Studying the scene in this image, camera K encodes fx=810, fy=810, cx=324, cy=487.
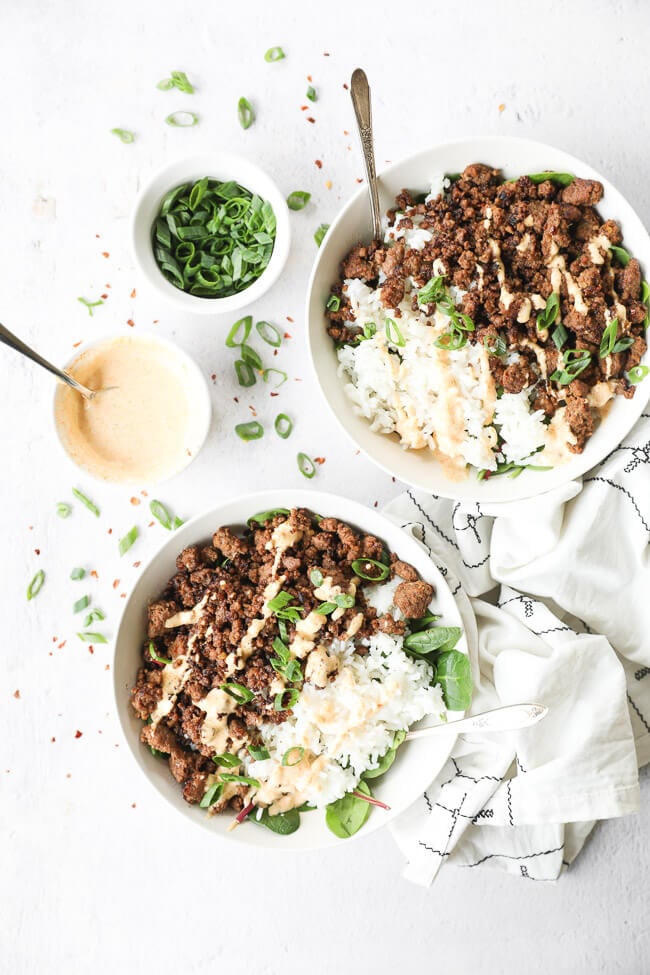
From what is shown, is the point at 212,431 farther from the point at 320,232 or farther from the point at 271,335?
the point at 320,232

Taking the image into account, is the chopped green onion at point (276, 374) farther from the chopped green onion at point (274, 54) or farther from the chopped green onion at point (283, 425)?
the chopped green onion at point (274, 54)

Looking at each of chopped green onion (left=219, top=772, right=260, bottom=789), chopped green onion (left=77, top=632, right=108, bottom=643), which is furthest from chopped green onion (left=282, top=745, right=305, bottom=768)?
chopped green onion (left=77, top=632, right=108, bottom=643)

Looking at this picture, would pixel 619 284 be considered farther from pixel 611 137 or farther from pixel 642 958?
pixel 642 958

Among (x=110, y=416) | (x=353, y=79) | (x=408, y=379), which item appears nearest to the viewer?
(x=353, y=79)

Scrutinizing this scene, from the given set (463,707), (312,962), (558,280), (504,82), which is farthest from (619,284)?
(312,962)

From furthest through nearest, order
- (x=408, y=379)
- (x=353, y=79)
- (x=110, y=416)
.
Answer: (x=110, y=416) < (x=408, y=379) < (x=353, y=79)

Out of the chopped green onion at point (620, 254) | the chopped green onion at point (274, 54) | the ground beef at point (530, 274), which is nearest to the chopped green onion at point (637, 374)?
the ground beef at point (530, 274)

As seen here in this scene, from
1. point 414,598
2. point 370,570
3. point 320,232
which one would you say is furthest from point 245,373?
point 414,598
